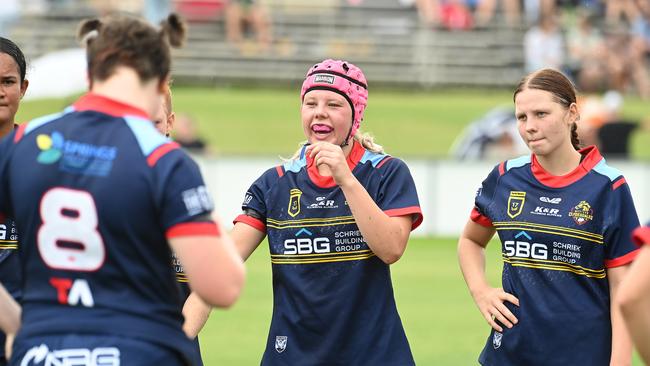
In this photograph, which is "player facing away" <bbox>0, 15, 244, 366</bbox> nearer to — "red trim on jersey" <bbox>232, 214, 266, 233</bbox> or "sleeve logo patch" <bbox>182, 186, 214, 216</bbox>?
"sleeve logo patch" <bbox>182, 186, 214, 216</bbox>

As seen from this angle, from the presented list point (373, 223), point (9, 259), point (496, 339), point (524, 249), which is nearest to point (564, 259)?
point (524, 249)

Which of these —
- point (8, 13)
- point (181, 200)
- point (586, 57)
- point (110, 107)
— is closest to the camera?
point (181, 200)

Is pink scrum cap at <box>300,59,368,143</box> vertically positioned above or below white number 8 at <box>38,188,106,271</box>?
above

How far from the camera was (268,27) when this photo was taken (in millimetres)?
25547

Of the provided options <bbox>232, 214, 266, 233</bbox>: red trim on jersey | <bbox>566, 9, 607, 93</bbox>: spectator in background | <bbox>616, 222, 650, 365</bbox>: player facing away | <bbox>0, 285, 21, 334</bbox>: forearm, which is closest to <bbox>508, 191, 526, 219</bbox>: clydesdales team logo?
<bbox>232, 214, 266, 233</bbox>: red trim on jersey

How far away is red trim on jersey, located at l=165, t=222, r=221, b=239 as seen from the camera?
11.2 feet

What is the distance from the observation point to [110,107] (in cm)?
354

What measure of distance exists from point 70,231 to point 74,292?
186 millimetres

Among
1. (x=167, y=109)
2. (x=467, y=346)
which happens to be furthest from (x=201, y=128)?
(x=167, y=109)

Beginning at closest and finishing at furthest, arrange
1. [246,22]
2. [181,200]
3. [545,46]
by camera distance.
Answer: [181,200] → [545,46] → [246,22]

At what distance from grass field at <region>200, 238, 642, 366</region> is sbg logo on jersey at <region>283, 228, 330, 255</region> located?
13.2 ft

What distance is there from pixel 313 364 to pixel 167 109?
49.7 inches

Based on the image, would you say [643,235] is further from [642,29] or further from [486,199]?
[642,29]

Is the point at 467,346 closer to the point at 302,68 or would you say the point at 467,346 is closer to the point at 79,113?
the point at 79,113
